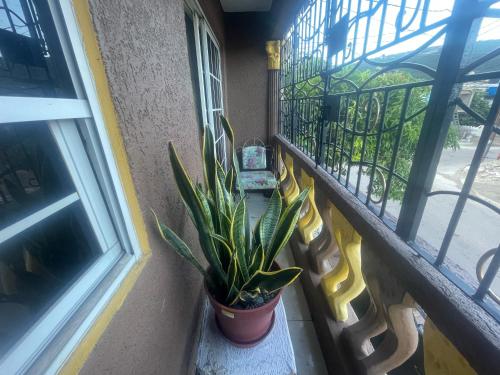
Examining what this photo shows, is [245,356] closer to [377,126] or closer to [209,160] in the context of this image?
[209,160]

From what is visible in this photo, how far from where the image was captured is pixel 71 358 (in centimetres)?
34

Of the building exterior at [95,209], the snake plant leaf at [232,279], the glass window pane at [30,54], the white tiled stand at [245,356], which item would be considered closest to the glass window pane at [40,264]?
the building exterior at [95,209]

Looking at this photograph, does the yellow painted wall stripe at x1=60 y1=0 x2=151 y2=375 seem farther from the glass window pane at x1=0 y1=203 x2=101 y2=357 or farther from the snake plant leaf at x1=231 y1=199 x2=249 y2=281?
the snake plant leaf at x1=231 y1=199 x2=249 y2=281

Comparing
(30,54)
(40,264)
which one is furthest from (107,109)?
(40,264)

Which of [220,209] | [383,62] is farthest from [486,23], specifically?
[220,209]

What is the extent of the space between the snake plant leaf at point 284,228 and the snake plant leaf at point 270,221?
0.05m

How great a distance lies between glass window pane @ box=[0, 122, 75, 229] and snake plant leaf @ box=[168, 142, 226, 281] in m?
0.29

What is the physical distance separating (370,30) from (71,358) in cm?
122

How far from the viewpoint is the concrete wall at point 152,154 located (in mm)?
476

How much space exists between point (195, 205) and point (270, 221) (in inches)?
13.3

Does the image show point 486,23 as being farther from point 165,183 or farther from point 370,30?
point 165,183

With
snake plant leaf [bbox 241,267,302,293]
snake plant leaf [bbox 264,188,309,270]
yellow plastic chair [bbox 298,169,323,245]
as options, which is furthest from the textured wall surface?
snake plant leaf [bbox 241,267,302,293]

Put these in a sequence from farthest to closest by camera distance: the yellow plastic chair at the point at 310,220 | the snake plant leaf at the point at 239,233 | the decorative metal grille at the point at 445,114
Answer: the yellow plastic chair at the point at 310,220 → the snake plant leaf at the point at 239,233 → the decorative metal grille at the point at 445,114

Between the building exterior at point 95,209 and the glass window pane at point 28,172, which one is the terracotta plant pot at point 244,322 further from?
the glass window pane at point 28,172
